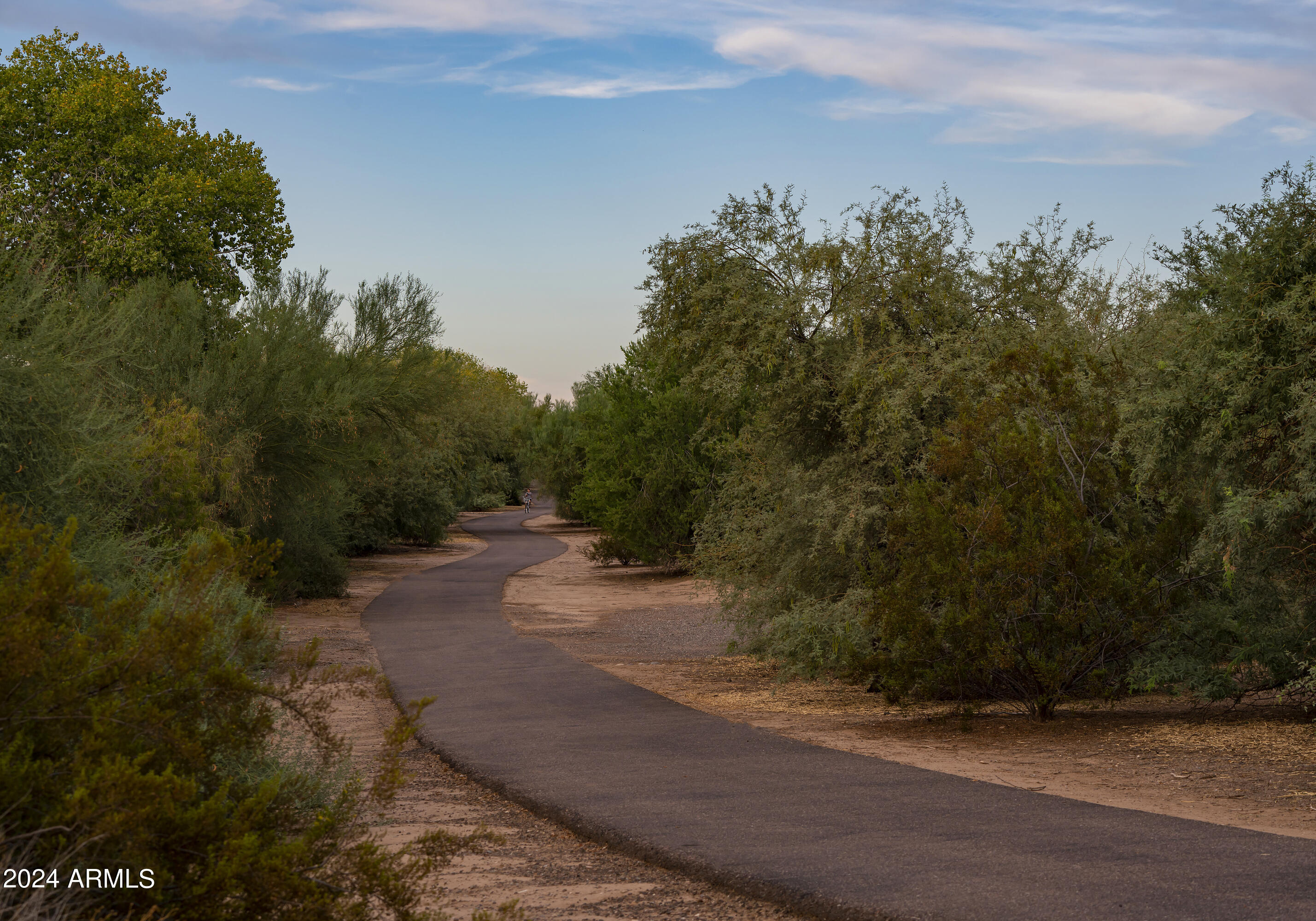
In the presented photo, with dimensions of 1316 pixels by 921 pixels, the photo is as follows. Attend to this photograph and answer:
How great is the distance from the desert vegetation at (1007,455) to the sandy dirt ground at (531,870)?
4459 mm

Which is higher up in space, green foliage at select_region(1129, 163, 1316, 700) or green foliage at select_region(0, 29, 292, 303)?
green foliage at select_region(0, 29, 292, 303)

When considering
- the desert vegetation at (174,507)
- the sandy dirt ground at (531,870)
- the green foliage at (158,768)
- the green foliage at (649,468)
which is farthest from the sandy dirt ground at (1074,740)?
the green foliage at (649,468)

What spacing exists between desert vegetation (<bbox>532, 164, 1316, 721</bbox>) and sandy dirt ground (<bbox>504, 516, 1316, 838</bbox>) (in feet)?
1.25

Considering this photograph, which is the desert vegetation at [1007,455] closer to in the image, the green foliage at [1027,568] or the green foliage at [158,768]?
the green foliage at [1027,568]

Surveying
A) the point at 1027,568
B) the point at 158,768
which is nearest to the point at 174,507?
the point at 1027,568

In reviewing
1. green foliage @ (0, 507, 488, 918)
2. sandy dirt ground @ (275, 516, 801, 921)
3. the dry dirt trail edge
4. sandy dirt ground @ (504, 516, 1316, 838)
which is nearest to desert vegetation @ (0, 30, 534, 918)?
green foliage @ (0, 507, 488, 918)

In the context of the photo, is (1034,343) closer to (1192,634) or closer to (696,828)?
(1192,634)

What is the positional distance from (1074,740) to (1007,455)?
9.31 ft

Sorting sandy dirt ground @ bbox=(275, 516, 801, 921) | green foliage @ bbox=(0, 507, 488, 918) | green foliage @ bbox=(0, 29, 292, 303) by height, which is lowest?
sandy dirt ground @ bbox=(275, 516, 801, 921)

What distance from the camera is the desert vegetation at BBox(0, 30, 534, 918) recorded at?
3936 mm

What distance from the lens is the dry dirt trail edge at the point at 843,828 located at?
5727mm

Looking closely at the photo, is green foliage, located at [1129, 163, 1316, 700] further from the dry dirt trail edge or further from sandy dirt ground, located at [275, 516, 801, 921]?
sandy dirt ground, located at [275, 516, 801, 921]

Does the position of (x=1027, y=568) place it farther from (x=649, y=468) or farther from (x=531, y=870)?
(x=649, y=468)

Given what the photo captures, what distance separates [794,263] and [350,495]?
29.2m
